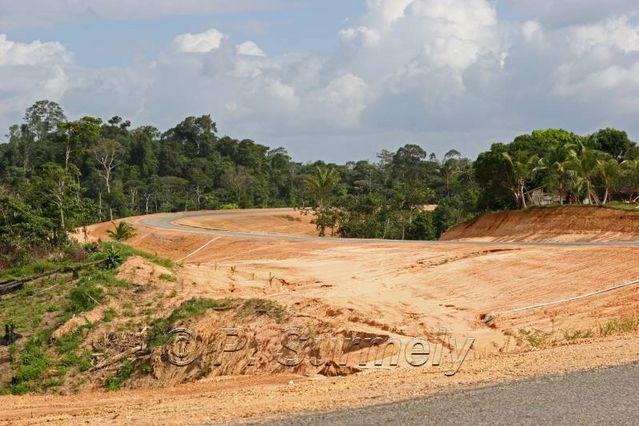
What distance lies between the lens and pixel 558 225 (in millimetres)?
44500

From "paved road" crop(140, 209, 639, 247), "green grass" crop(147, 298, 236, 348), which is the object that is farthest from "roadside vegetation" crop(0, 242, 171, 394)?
"paved road" crop(140, 209, 639, 247)

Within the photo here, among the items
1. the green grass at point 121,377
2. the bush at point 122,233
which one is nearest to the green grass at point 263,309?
Result: the green grass at point 121,377

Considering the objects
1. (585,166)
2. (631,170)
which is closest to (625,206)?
(585,166)

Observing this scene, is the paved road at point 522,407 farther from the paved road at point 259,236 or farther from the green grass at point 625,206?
the green grass at point 625,206

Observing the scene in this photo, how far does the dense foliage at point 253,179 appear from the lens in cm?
3900

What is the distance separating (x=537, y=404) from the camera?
1095cm

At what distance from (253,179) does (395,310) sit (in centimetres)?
7518

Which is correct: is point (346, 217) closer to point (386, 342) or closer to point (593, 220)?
point (593, 220)

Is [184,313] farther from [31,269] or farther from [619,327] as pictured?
[619,327]

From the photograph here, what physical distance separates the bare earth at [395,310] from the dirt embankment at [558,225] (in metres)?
9.08

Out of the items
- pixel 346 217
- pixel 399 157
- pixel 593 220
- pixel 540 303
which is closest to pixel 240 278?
pixel 540 303

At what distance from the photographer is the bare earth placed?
13.1 metres

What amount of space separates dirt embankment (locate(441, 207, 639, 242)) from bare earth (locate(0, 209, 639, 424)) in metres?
9.08

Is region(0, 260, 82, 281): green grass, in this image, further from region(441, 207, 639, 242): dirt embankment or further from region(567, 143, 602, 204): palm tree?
region(567, 143, 602, 204): palm tree
